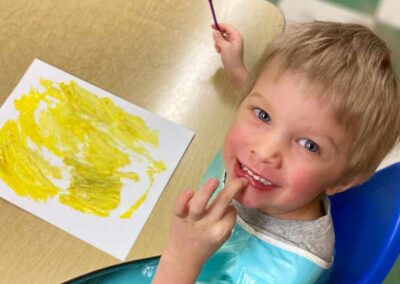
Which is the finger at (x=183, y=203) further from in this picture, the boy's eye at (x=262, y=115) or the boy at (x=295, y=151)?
the boy's eye at (x=262, y=115)

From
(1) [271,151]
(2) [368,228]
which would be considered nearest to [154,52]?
(1) [271,151]

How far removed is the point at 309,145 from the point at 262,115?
0.08m

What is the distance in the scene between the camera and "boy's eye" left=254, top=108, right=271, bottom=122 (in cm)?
68

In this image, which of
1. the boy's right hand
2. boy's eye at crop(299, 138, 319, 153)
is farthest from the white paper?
boy's eye at crop(299, 138, 319, 153)

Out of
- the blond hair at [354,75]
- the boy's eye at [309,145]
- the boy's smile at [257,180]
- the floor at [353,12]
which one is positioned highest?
the floor at [353,12]

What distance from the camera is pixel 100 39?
949 millimetres

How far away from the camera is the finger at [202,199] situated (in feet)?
1.98

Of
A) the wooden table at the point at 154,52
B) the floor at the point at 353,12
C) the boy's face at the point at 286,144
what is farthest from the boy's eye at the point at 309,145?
the floor at the point at 353,12

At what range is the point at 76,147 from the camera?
827mm

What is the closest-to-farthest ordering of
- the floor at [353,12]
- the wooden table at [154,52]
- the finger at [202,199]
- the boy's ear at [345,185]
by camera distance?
the finger at [202,199] < the boy's ear at [345,185] < the wooden table at [154,52] < the floor at [353,12]

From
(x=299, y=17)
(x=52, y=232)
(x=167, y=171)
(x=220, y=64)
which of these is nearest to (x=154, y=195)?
(x=167, y=171)

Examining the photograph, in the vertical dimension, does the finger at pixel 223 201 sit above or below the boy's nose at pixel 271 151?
below

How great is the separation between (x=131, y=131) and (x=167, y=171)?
0.31ft

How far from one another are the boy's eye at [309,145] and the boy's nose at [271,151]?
0.03m
